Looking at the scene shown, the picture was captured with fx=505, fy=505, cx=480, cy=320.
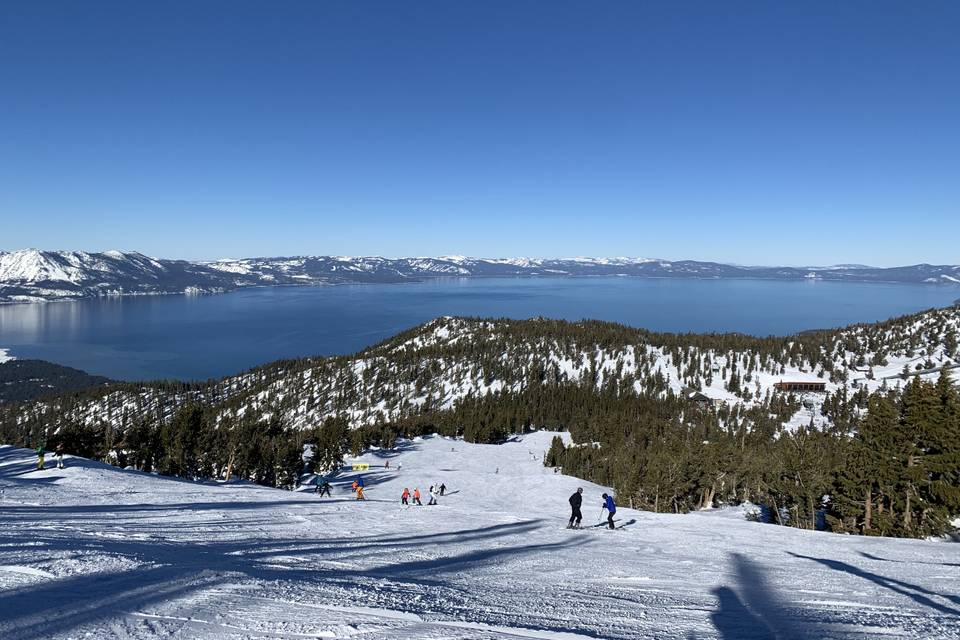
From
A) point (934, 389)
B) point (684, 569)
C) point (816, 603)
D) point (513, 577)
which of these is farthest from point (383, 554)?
point (934, 389)

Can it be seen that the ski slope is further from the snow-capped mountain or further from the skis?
the snow-capped mountain

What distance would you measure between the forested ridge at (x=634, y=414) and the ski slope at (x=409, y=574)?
62.5ft

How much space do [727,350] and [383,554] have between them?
565ft

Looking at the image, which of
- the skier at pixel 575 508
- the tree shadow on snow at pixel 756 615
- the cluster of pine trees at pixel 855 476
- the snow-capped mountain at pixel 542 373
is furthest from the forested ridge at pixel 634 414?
the tree shadow on snow at pixel 756 615

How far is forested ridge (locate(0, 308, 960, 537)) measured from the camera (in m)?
36.7

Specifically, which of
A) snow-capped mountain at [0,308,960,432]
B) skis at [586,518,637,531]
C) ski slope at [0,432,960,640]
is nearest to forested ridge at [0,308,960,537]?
snow-capped mountain at [0,308,960,432]

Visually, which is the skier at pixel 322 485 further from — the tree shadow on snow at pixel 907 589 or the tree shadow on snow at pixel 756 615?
the tree shadow on snow at pixel 907 589

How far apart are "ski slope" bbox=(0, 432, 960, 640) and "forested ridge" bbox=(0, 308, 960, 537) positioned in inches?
750

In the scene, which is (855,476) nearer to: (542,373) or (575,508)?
(575,508)

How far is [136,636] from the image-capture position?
5477 millimetres

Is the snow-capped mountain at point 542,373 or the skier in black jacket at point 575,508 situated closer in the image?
the skier in black jacket at point 575,508

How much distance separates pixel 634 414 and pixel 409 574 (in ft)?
362

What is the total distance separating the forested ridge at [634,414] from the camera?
3669 centimetres

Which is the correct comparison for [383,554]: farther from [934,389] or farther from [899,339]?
[899,339]
